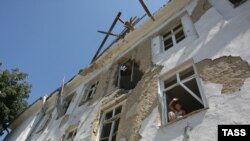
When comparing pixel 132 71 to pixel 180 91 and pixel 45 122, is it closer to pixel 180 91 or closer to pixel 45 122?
pixel 180 91

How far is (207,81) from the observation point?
5.57 meters

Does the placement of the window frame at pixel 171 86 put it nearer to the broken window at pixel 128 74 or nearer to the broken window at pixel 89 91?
the broken window at pixel 128 74

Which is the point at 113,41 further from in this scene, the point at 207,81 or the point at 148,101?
the point at 207,81

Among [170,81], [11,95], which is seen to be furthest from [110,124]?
[11,95]

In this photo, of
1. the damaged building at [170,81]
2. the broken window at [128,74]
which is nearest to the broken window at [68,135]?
the damaged building at [170,81]

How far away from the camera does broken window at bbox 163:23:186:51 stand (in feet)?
28.4

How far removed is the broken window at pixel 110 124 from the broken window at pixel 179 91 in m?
1.88

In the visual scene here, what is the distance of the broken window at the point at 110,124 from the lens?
7234 mm

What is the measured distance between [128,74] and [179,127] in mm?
6428

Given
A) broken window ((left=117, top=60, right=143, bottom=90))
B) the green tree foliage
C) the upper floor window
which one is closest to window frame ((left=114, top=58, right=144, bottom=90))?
broken window ((left=117, top=60, right=143, bottom=90))

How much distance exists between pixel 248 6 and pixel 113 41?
24.3ft

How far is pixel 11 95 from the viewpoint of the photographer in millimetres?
17203

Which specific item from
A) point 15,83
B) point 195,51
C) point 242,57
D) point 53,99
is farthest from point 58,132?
point 15,83

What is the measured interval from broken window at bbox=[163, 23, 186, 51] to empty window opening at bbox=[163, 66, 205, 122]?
1.98m
